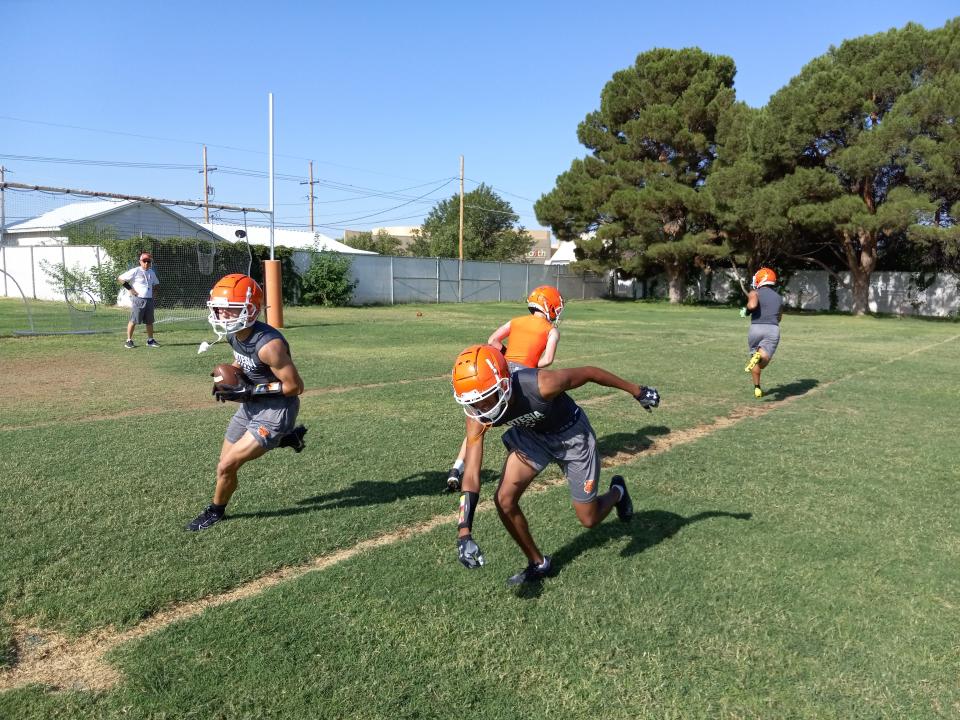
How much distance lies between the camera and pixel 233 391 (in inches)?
186

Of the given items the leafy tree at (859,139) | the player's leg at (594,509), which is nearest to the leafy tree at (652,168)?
the leafy tree at (859,139)

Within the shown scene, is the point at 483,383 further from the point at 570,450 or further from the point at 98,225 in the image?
the point at 98,225

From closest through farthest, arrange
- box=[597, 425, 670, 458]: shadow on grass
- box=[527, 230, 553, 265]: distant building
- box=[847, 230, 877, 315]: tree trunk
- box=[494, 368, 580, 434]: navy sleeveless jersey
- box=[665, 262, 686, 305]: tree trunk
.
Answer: box=[494, 368, 580, 434]: navy sleeveless jersey
box=[597, 425, 670, 458]: shadow on grass
box=[847, 230, 877, 315]: tree trunk
box=[665, 262, 686, 305]: tree trunk
box=[527, 230, 553, 265]: distant building

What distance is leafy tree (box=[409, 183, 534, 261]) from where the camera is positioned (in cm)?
6531

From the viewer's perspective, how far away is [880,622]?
3867mm

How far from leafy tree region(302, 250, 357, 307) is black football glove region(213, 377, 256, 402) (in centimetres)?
2774

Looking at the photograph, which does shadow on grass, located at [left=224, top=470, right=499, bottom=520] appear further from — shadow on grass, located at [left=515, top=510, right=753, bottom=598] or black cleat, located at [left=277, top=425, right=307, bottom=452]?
shadow on grass, located at [left=515, top=510, right=753, bottom=598]

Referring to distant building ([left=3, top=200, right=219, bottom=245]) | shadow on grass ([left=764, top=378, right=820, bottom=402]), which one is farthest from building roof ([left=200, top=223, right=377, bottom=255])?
shadow on grass ([left=764, top=378, right=820, bottom=402])

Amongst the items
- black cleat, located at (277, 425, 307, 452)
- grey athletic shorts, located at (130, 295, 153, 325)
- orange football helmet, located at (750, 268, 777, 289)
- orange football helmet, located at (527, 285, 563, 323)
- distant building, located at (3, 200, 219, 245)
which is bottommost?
black cleat, located at (277, 425, 307, 452)

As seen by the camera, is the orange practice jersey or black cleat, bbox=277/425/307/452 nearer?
black cleat, bbox=277/425/307/452

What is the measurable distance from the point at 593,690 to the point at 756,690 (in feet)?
2.53

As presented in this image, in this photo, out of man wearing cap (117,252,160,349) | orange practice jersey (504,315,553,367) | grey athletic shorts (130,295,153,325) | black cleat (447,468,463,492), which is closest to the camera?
black cleat (447,468,463,492)

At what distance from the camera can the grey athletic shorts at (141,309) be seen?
15211 mm

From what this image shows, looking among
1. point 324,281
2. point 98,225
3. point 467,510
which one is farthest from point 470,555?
point 98,225
